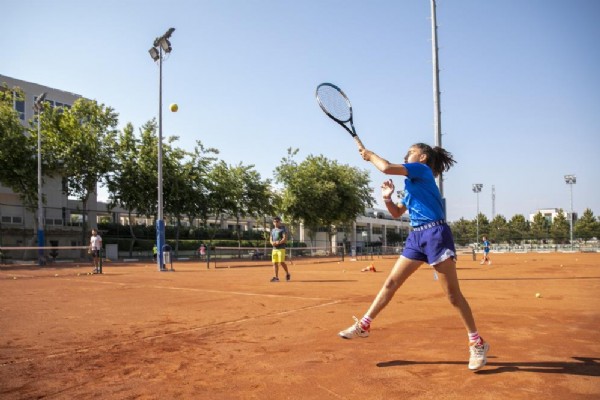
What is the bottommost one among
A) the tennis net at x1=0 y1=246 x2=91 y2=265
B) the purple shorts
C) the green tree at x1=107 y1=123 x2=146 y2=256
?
the tennis net at x1=0 y1=246 x2=91 y2=265

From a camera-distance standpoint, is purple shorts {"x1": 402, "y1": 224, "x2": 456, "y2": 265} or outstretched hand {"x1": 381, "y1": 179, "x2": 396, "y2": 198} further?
outstretched hand {"x1": 381, "y1": 179, "x2": 396, "y2": 198}

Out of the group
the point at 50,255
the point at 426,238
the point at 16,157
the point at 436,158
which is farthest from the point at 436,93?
the point at 50,255

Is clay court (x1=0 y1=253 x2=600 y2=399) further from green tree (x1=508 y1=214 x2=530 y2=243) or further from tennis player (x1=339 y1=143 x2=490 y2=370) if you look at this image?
green tree (x1=508 y1=214 x2=530 y2=243)

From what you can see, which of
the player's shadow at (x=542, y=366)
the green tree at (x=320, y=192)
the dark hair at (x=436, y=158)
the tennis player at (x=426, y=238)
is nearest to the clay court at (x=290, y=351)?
the player's shadow at (x=542, y=366)

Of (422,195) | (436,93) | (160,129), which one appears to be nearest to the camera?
(422,195)

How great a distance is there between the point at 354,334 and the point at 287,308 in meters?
3.32

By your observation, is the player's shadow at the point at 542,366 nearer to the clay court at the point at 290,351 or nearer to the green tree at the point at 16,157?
the clay court at the point at 290,351

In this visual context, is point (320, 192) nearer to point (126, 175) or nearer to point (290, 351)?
point (126, 175)

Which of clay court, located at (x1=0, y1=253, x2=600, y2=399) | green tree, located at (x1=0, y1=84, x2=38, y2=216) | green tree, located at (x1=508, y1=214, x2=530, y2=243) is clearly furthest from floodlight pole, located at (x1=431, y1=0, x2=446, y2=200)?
green tree, located at (x1=508, y1=214, x2=530, y2=243)

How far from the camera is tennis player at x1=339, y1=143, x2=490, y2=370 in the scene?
13.4ft

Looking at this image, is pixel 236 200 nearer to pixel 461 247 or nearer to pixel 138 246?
pixel 138 246

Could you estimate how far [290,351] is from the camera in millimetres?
4738

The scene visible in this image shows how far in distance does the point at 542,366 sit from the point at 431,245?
1.42m

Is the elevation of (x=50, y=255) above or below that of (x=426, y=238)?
below
